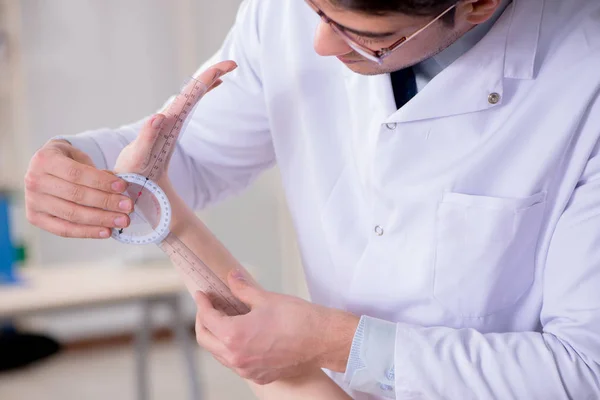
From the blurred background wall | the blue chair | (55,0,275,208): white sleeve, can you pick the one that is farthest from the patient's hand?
the blurred background wall

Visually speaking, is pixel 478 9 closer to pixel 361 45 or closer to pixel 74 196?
pixel 361 45

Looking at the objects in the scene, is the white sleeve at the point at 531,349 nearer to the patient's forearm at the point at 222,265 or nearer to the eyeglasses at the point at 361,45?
the patient's forearm at the point at 222,265

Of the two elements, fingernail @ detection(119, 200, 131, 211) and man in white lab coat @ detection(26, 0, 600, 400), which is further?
fingernail @ detection(119, 200, 131, 211)

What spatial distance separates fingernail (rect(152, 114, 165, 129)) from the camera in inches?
47.7

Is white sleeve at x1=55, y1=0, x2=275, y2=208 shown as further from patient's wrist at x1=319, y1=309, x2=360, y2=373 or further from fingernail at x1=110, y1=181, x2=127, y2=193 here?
patient's wrist at x1=319, y1=309, x2=360, y2=373

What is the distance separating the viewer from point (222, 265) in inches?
52.2

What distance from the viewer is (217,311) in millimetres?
1138

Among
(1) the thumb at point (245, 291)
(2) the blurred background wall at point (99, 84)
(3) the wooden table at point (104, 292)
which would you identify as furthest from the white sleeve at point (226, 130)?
(2) the blurred background wall at point (99, 84)

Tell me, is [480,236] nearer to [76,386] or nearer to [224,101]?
[224,101]

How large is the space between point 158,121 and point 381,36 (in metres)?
0.41

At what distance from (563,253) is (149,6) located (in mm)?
3712

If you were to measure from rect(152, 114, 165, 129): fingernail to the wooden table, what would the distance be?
1.40 meters

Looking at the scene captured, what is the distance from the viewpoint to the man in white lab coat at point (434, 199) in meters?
1.02

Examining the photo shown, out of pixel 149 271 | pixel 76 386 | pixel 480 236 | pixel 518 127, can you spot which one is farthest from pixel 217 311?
pixel 76 386
